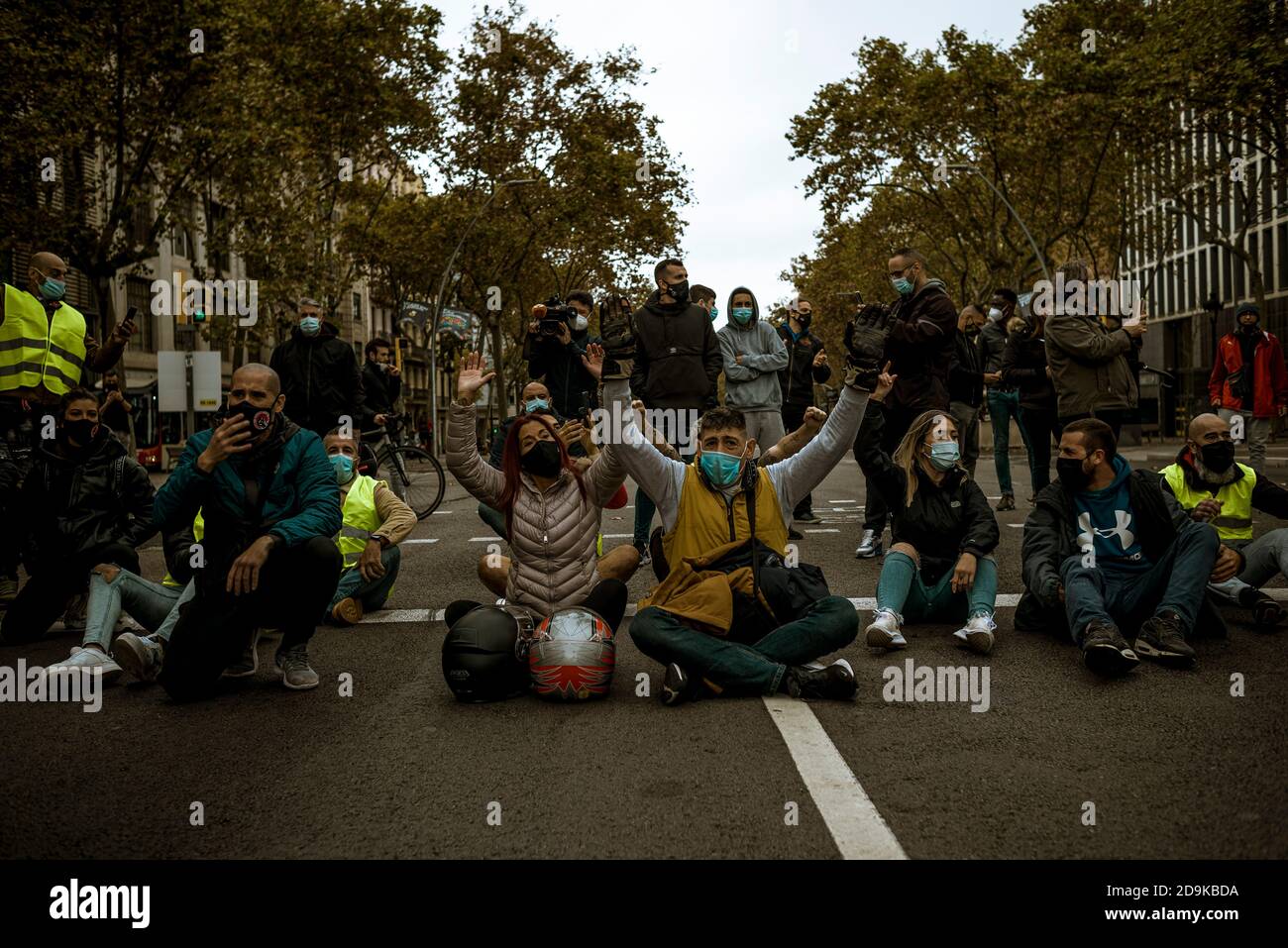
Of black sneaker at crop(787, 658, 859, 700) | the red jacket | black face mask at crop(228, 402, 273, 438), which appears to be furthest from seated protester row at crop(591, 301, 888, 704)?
the red jacket

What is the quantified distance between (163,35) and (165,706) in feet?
65.6

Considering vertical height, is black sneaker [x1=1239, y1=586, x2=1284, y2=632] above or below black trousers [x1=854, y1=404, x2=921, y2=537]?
below

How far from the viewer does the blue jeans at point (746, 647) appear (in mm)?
5574

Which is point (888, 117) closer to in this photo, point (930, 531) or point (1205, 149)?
point (1205, 149)

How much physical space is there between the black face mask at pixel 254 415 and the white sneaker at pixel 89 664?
1.46 m

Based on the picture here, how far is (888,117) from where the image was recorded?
110ft

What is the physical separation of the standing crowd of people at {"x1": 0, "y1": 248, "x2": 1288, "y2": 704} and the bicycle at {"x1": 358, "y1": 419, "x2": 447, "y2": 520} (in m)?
5.15

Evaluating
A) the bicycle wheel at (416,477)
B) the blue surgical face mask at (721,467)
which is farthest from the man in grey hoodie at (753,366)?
the blue surgical face mask at (721,467)

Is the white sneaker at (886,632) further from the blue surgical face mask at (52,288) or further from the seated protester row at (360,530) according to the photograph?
the blue surgical face mask at (52,288)

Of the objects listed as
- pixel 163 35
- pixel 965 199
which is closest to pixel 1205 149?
pixel 965 199

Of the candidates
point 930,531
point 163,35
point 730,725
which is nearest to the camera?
point 730,725

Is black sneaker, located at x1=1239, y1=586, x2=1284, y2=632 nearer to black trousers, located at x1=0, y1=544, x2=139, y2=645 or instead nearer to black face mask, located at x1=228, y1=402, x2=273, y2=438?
black face mask, located at x1=228, y1=402, x2=273, y2=438

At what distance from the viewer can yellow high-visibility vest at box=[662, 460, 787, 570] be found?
586 centimetres
